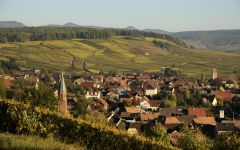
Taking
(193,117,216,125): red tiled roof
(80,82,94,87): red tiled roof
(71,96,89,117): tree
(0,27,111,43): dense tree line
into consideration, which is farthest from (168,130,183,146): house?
(0,27,111,43): dense tree line

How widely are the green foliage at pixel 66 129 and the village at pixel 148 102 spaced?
19489mm

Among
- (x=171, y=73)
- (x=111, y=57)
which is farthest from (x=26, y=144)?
(x=111, y=57)

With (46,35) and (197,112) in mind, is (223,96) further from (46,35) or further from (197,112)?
(46,35)

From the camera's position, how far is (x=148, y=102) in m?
67.1

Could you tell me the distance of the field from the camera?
121562mm

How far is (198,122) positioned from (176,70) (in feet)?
259

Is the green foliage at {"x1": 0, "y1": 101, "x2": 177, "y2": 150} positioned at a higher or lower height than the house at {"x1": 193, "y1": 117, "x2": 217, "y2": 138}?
higher

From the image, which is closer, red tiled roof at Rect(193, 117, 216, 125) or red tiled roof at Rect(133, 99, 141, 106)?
red tiled roof at Rect(193, 117, 216, 125)

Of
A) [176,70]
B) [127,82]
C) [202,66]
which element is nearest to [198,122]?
[127,82]

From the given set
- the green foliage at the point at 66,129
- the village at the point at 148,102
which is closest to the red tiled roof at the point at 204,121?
the village at the point at 148,102

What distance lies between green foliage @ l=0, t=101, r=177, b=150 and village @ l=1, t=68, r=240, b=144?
19489 millimetres

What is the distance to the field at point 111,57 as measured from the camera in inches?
4786

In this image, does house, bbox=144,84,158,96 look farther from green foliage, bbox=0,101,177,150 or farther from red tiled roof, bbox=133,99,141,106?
green foliage, bbox=0,101,177,150

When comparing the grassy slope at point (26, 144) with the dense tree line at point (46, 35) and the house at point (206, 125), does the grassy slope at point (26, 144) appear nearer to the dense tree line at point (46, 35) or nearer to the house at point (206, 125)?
the house at point (206, 125)
